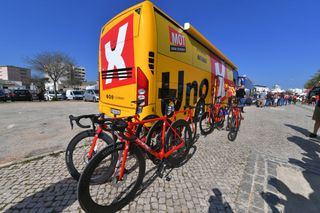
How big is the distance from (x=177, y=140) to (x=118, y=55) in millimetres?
2608

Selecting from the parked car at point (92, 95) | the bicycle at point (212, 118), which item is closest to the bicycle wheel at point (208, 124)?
the bicycle at point (212, 118)

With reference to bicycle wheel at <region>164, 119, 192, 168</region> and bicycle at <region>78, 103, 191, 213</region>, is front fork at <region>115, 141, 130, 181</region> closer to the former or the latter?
bicycle at <region>78, 103, 191, 213</region>

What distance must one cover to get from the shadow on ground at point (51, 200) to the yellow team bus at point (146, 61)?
198cm

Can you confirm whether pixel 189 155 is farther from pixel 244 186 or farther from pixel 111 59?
pixel 111 59

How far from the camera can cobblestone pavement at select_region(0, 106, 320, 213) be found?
2059 mm

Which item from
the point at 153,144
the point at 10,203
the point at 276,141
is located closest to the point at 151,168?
the point at 153,144

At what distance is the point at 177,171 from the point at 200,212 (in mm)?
969

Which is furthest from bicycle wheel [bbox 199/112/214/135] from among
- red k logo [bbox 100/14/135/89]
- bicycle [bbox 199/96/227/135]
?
red k logo [bbox 100/14/135/89]

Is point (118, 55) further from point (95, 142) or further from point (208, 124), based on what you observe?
point (208, 124)

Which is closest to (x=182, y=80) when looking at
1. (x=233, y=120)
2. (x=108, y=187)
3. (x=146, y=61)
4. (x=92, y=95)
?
(x=146, y=61)

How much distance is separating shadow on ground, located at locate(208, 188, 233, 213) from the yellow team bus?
2.05 metres

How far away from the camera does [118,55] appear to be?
156 inches

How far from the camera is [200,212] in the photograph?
1.98 metres

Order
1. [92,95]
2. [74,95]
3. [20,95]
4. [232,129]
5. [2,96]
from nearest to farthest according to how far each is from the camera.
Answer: [232,129]
[2,96]
[20,95]
[92,95]
[74,95]
